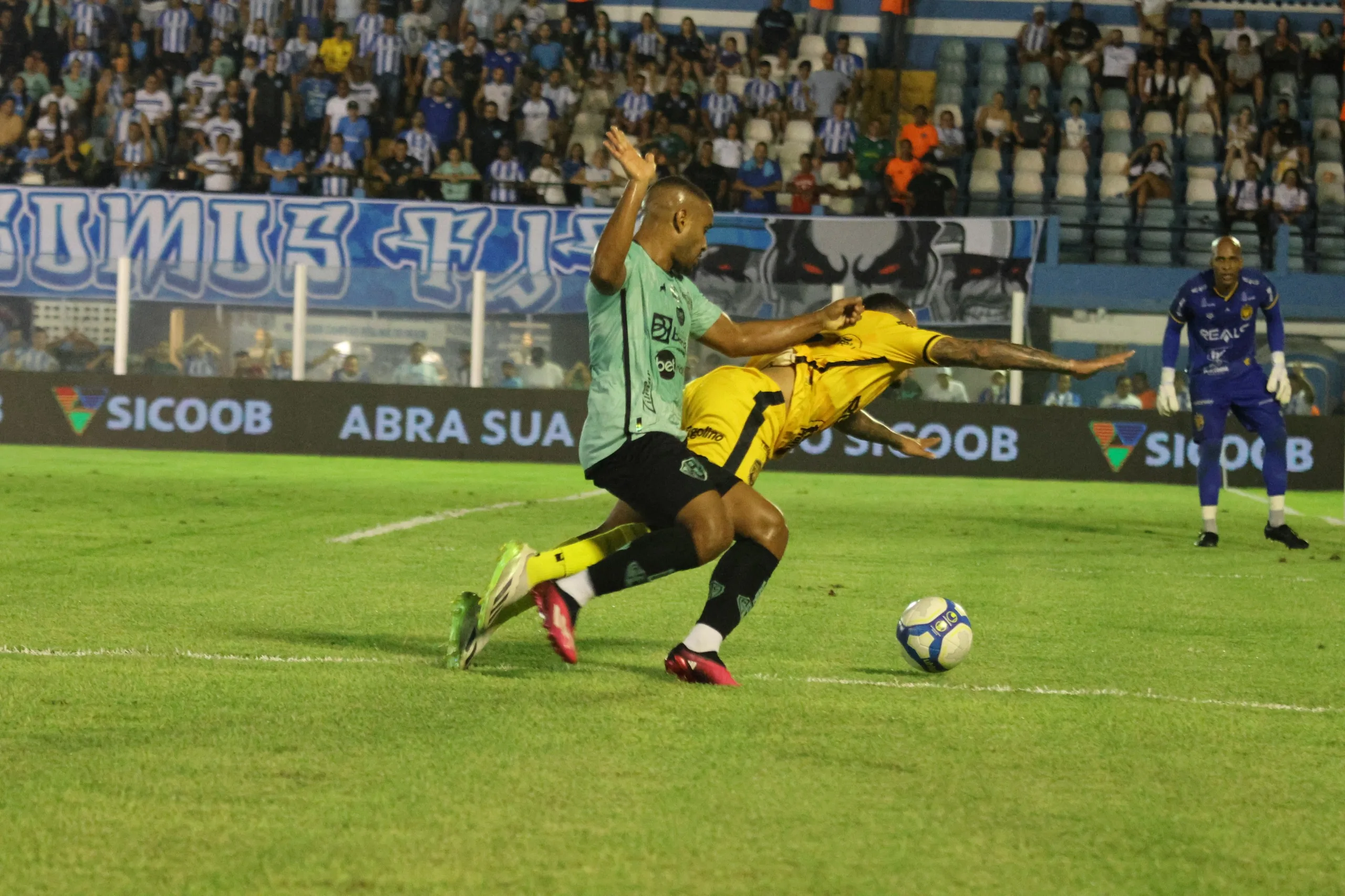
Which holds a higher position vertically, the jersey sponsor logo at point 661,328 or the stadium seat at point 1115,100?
the stadium seat at point 1115,100

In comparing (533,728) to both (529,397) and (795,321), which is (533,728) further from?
(529,397)

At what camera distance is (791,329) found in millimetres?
5516

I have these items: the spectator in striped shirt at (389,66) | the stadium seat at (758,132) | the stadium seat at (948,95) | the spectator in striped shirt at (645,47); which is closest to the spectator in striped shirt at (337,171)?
the spectator in striped shirt at (389,66)

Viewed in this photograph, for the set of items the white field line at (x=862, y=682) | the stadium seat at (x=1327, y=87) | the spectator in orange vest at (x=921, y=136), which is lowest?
the white field line at (x=862, y=682)

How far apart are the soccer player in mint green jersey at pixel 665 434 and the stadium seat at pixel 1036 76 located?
73.0 ft

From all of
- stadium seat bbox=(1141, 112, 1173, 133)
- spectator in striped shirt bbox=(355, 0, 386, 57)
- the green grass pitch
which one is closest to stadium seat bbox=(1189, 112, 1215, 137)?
stadium seat bbox=(1141, 112, 1173, 133)

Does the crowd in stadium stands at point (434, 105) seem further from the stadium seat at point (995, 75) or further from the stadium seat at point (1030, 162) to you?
the stadium seat at point (995, 75)

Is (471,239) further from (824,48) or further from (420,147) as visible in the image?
(824,48)

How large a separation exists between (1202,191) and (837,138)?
5.49 m

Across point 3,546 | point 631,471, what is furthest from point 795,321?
point 3,546

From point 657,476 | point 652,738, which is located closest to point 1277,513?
point 657,476

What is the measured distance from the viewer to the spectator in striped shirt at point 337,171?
23703 mm

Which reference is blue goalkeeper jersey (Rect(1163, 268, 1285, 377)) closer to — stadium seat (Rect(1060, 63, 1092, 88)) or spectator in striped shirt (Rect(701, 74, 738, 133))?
spectator in striped shirt (Rect(701, 74, 738, 133))

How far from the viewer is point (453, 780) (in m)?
3.82
